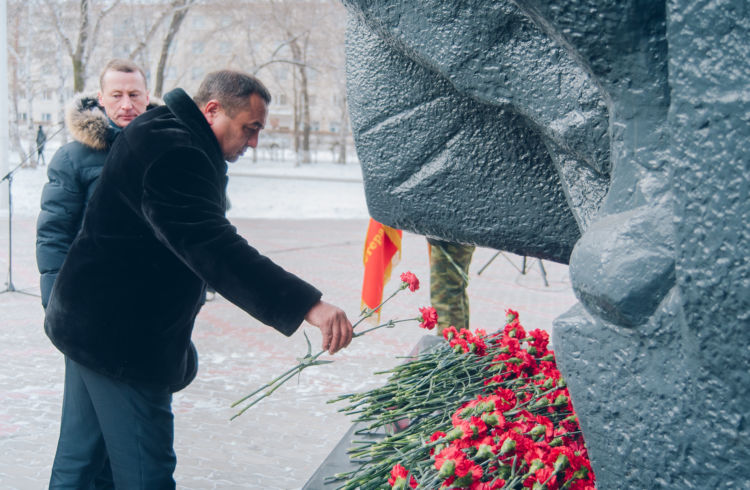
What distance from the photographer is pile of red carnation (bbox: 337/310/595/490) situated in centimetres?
171

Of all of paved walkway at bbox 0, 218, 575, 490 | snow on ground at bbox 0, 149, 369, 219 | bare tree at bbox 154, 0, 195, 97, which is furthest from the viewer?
bare tree at bbox 154, 0, 195, 97

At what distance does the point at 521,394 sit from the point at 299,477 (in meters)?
1.80

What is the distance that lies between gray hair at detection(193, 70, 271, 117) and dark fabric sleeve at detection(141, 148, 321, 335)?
226 mm

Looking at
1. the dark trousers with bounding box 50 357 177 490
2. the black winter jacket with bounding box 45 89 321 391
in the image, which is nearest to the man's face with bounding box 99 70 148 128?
the black winter jacket with bounding box 45 89 321 391

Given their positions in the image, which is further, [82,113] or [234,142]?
[82,113]

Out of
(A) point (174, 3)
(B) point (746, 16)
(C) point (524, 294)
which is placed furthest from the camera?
(A) point (174, 3)

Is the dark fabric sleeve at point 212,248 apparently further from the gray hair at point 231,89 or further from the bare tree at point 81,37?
the bare tree at point 81,37

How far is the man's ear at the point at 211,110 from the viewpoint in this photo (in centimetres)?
232

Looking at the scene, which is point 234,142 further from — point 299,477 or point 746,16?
point 299,477

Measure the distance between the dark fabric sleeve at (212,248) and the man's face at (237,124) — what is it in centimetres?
21

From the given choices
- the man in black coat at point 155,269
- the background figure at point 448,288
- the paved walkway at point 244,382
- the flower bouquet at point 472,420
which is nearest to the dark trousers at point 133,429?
the man in black coat at point 155,269

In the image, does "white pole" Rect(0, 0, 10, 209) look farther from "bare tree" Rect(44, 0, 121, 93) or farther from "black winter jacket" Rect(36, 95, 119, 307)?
"black winter jacket" Rect(36, 95, 119, 307)

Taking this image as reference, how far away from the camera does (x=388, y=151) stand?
1.89 m

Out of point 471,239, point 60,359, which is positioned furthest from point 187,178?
point 60,359
